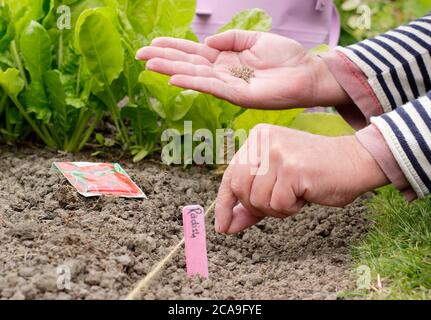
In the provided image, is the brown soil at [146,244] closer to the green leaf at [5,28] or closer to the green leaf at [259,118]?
the green leaf at [259,118]

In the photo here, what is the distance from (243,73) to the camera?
5.50 ft

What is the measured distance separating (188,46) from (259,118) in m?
0.27

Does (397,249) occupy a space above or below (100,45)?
below

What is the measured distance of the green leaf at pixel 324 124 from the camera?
1880 mm

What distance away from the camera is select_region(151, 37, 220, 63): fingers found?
5.48 feet

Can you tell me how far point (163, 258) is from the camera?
1.35 metres

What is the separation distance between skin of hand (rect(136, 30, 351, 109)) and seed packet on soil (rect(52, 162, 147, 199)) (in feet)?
0.83

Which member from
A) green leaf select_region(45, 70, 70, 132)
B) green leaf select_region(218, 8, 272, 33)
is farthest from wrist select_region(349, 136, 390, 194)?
green leaf select_region(45, 70, 70, 132)

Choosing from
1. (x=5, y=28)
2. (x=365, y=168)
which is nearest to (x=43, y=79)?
(x=5, y=28)

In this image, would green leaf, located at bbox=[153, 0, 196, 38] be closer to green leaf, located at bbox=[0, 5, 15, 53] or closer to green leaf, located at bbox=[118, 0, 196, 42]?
green leaf, located at bbox=[118, 0, 196, 42]

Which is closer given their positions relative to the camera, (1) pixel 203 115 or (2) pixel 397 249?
(2) pixel 397 249

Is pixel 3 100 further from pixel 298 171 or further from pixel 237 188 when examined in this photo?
pixel 298 171

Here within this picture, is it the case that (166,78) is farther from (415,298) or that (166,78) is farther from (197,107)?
(415,298)
